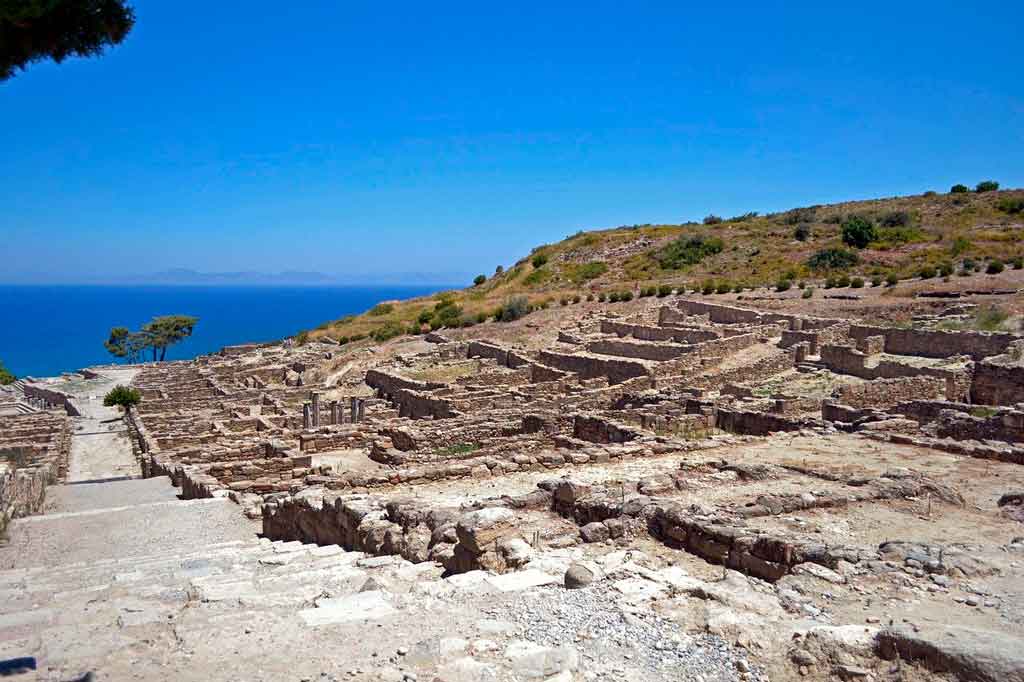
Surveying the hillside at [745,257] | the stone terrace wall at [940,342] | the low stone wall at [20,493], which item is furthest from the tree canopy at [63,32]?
the hillside at [745,257]

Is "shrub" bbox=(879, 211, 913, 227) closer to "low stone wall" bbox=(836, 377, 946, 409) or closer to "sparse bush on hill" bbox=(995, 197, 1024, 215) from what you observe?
"sparse bush on hill" bbox=(995, 197, 1024, 215)

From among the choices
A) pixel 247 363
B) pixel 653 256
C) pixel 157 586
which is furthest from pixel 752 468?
pixel 653 256

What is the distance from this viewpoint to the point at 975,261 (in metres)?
37.5

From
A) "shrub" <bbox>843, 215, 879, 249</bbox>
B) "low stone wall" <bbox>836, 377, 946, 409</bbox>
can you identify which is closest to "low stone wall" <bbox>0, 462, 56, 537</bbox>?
"low stone wall" <bbox>836, 377, 946, 409</bbox>

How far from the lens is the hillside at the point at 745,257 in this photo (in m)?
42.5

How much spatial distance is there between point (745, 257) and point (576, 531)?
46989 mm

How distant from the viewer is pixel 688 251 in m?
56.1

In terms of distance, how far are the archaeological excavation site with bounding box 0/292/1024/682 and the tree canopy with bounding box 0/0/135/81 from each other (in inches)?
182

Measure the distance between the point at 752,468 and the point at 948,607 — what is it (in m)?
5.17

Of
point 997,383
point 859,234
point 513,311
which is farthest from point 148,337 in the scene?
point 997,383

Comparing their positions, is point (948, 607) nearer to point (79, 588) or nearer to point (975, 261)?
point (79, 588)

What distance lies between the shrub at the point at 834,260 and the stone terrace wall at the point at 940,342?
20908 millimetres

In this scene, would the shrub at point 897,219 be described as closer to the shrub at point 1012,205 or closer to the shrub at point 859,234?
the shrub at point 859,234

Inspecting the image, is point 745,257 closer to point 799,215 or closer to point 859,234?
point 859,234
